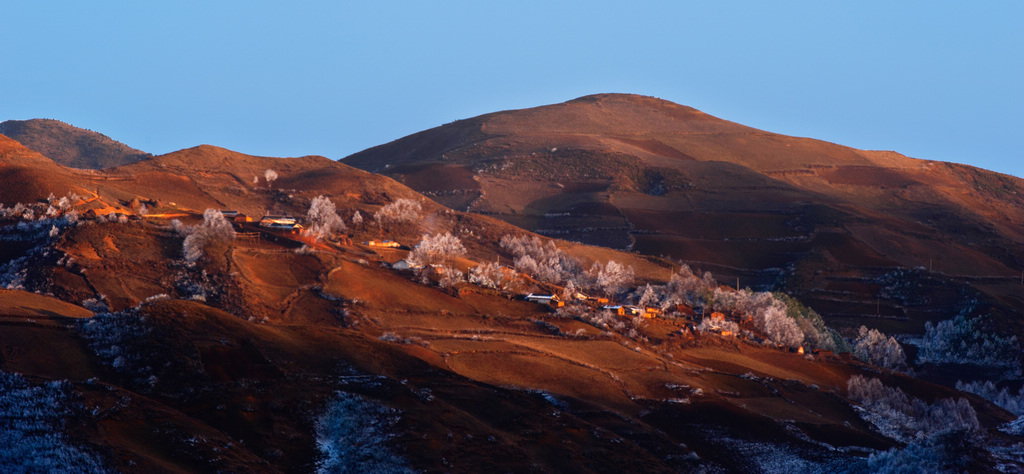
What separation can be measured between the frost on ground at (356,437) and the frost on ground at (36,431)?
29.2 ft

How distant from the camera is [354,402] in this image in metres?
45.4

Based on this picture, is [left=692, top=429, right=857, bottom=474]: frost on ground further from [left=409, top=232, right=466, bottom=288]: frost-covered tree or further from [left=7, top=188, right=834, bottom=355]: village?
[left=409, top=232, right=466, bottom=288]: frost-covered tree

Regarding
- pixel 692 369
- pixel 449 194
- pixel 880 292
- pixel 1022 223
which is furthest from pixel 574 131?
pixel 692 369

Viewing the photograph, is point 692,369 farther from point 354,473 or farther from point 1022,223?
point 1022,223

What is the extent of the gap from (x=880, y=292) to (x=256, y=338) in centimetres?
7867

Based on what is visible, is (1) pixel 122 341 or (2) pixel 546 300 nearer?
(1) pixel 122 341

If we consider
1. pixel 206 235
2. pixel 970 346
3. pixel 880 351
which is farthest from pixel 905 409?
pixel 206 235

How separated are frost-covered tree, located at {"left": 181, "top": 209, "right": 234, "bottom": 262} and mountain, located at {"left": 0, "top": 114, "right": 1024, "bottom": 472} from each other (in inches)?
10.6

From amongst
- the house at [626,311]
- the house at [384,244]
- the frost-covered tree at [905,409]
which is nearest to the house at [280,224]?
the house at [384,244]

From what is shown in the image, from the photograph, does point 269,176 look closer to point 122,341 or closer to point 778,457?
point 122,341

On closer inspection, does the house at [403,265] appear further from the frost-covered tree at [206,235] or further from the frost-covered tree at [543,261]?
the frost-covered tree at [543,261]

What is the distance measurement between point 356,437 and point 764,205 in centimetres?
10922

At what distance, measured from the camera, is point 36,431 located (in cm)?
3419

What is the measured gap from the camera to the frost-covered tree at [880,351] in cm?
9056
